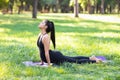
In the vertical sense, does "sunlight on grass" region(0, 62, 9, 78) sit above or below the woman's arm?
below

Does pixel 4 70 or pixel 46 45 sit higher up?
pixel 46 45

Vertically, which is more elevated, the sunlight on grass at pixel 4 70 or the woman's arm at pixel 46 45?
the woman's arm at pixel 46 45

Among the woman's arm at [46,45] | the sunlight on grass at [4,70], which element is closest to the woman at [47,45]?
the woman's arm at [46,45]

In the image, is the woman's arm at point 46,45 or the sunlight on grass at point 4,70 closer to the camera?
the sunlight on grass at point 4,70

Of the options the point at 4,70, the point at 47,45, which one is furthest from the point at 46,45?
the point at 4,70

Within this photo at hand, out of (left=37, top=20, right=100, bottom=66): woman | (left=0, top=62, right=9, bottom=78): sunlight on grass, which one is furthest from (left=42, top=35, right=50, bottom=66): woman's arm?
(left=0, top=62, right=9, bottom=78): sunlight on grass

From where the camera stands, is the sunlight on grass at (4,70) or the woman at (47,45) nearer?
the sunlight on grass at (4,70)

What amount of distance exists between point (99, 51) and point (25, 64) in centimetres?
430

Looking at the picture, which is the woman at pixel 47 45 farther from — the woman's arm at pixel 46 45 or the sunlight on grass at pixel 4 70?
the sunlight on grass at pixel 4 70

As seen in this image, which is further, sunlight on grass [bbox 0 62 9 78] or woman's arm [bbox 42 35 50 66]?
woman's arm [bbox 42 35 50 66]

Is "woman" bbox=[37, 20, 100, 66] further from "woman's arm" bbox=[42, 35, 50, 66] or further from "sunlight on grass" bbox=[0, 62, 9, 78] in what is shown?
"sunlight on grass" bbox=[0, 62, 9, 78]

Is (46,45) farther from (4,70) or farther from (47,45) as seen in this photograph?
(4,70)

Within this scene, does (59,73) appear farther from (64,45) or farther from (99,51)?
(64,45)

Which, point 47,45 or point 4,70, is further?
point 47,45
